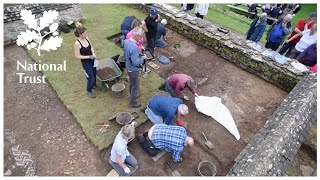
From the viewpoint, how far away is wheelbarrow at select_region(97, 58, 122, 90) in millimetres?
6669

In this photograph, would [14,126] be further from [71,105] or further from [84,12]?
[84,12]

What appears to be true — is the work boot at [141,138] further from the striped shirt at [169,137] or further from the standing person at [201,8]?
the standing person at [201,8]

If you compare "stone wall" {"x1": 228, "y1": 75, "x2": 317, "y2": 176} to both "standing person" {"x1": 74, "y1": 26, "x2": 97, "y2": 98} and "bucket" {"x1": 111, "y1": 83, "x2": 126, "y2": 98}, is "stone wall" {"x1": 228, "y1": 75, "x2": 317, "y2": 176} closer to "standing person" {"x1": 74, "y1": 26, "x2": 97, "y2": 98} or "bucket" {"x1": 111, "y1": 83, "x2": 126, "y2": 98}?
"bucket" {"x1": 111, "y1": 83, "x2": 126, "y2": 98}

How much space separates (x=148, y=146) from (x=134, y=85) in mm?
1549

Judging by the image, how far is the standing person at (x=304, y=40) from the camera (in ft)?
24.3

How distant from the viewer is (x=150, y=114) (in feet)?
19.3

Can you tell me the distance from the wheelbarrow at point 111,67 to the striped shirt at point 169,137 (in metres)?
2.31

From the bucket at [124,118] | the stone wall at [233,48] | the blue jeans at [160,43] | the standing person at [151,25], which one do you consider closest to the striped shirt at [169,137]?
the bucket at [124,118]

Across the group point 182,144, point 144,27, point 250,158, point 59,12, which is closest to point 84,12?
point 59,12

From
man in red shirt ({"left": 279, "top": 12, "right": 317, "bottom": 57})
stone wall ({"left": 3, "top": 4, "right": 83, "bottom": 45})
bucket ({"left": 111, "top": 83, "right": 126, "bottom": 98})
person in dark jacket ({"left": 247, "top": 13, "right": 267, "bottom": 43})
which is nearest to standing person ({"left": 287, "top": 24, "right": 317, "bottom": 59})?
man in red shirt ({"left": 279, "top": 12, "right": 317, "bottom": 57})

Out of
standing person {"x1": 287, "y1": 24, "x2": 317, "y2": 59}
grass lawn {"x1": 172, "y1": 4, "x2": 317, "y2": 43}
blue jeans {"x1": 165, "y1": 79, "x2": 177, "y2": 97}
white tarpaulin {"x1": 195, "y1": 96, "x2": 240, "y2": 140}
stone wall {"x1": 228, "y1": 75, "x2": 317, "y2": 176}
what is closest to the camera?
stone wall {"x1": 228, "y1": 75, "x2": 317, "y2": 176}

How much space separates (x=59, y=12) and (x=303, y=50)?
26.9 feet

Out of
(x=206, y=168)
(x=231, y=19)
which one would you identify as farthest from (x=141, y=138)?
(x=231, y=19)

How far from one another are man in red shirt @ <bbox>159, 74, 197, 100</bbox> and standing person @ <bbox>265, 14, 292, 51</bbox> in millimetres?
3870
